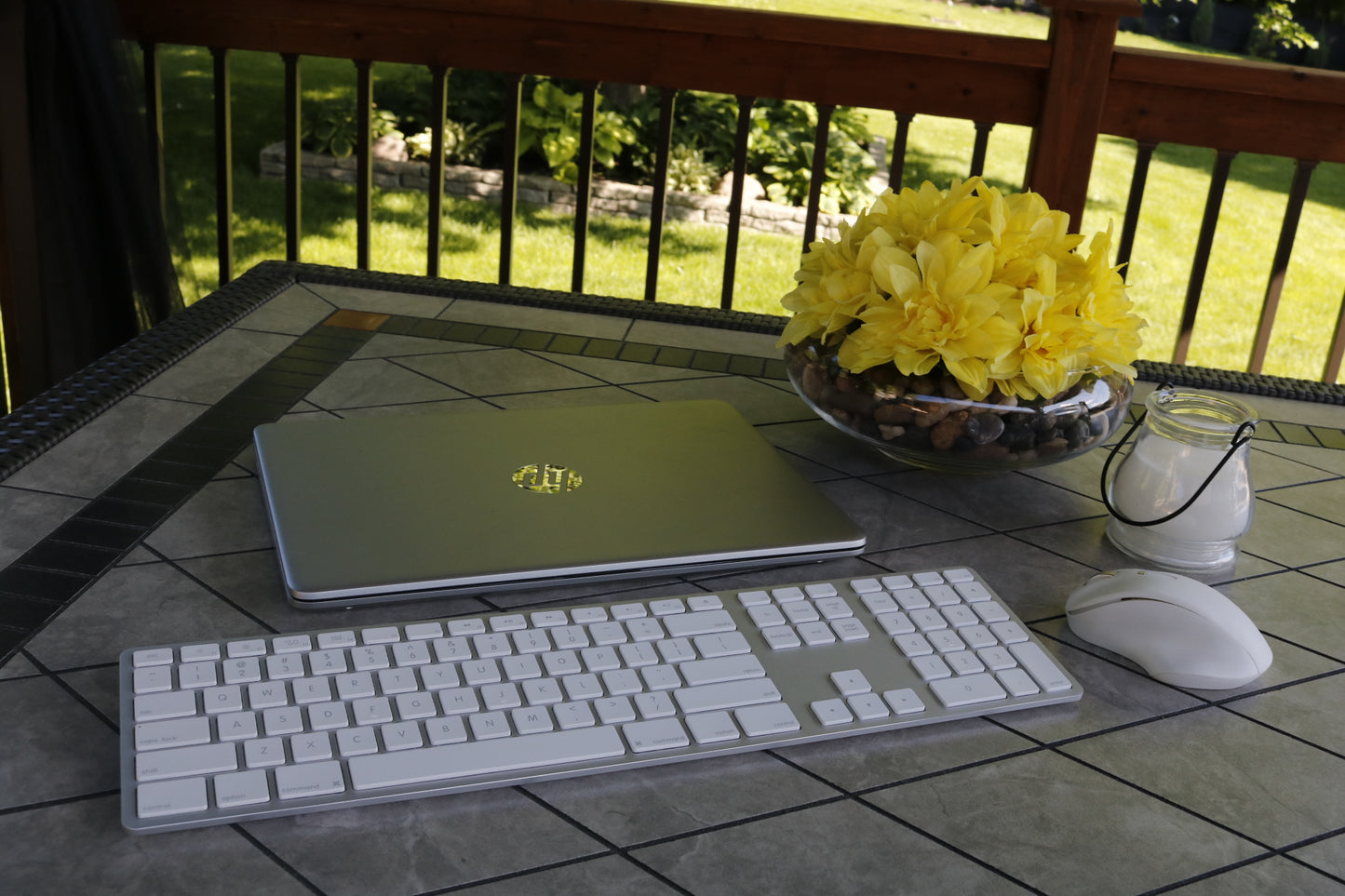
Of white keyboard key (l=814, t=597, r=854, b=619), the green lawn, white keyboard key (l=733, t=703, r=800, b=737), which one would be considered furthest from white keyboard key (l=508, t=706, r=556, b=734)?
the green lawn

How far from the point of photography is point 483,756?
24.3 inches

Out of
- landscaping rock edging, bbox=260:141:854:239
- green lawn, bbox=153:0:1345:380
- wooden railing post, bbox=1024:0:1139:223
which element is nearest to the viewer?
wooden railing post, bbox=1024:0:1139:223

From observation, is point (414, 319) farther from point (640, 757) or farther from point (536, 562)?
point (640, 757)

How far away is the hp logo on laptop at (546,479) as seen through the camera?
35.9 inches

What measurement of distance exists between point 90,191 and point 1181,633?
182 cm

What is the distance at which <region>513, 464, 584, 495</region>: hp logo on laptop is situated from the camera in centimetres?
91

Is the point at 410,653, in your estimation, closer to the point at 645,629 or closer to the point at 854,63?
the point at 645,629

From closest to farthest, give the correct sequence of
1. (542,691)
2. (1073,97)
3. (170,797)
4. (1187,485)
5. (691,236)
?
Result: (170,797)
(542,691)
(1187,485)
(1073,97)
(691,236)

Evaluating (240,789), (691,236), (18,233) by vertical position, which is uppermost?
(240,789)

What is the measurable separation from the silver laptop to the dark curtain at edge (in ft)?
3.80

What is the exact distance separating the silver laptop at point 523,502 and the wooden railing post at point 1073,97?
134 cm

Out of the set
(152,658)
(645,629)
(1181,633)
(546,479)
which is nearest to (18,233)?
(546,479)

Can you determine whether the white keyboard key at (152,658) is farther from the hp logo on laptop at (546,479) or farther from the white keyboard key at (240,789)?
the hp logo on laptop at (546,479)

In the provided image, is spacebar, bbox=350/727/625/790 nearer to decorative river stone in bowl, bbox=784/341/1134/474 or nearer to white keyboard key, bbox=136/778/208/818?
white keyboard key, bbox=136/778/208/818
